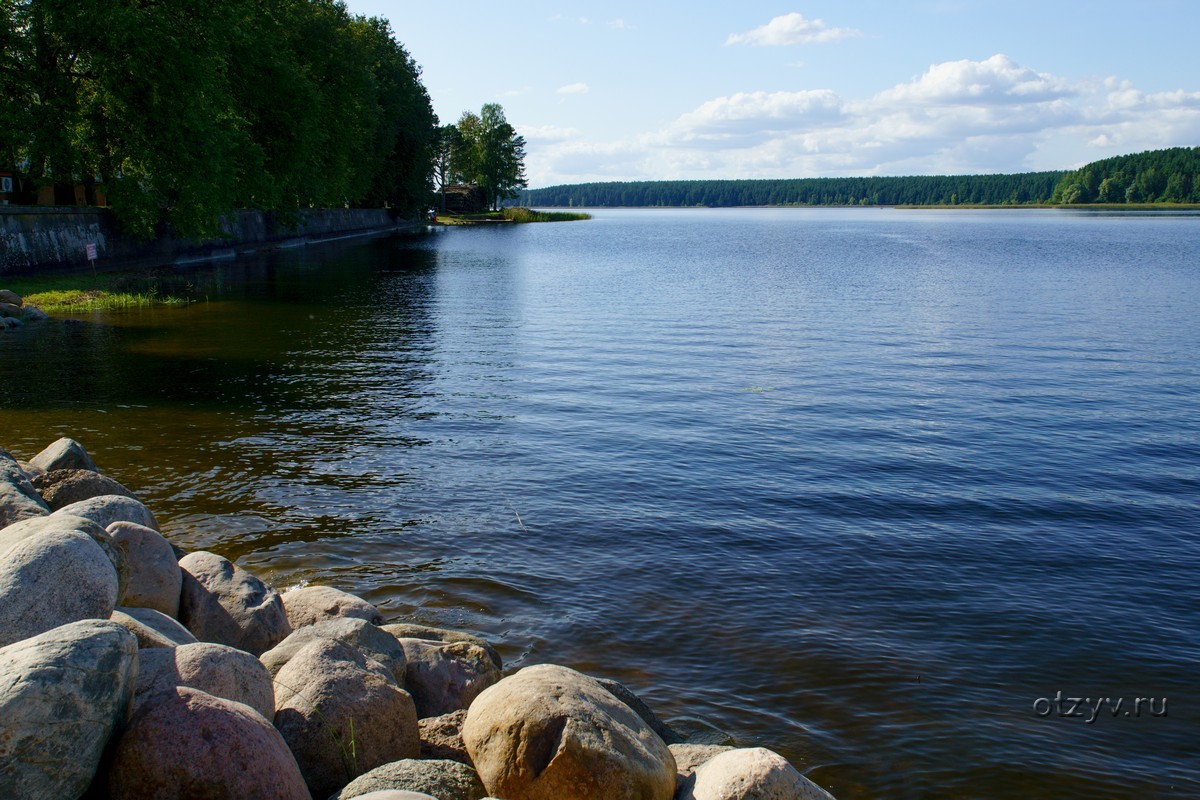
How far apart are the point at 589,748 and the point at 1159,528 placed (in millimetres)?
10053

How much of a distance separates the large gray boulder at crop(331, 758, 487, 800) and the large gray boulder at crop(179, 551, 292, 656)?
8.21ft

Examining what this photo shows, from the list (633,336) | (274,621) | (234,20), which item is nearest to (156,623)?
(274,621)

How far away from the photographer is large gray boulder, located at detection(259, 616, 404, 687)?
6824 millimetres

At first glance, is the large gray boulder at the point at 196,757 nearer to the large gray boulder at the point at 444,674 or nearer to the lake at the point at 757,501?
the large gray boulder at the point at 444,674

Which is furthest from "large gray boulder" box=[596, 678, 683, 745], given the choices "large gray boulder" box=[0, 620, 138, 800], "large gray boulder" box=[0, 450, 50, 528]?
"large gray boulder" box=[0, 450, 50, 528]

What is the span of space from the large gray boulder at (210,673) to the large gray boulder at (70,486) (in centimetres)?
473

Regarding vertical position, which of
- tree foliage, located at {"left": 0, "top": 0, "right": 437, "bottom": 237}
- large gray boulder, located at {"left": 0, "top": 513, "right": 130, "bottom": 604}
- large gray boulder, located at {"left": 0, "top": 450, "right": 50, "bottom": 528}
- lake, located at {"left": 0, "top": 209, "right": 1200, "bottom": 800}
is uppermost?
tree foliage, located at {"left": 0, "top": 0, "right": 437, "bottom": 237}

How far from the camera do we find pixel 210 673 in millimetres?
5637

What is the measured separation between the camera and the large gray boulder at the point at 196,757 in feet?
16.1

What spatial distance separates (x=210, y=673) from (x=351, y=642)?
129 cm

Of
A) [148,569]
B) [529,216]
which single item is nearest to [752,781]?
[148,569]

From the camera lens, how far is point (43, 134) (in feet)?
127

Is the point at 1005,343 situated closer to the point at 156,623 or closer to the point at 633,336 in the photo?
the point at 633,336

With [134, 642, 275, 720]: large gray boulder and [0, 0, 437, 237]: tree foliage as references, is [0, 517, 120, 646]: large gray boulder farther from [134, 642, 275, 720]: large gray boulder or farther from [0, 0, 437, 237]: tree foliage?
[0, 0, 437, 237]: tree foliage
